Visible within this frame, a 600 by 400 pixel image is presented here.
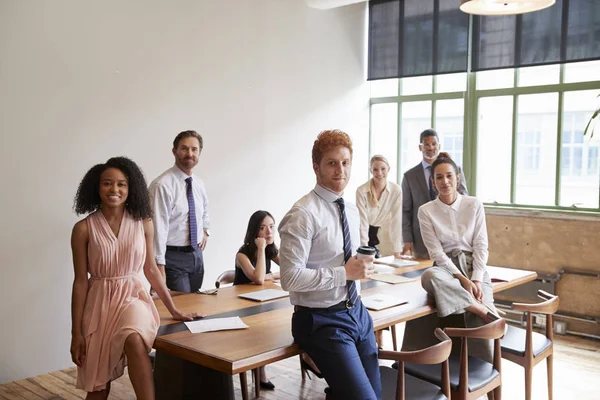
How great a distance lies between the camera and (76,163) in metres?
5.21

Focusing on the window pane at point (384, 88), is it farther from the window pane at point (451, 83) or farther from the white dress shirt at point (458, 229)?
the white dress shirt at point (458, 229)

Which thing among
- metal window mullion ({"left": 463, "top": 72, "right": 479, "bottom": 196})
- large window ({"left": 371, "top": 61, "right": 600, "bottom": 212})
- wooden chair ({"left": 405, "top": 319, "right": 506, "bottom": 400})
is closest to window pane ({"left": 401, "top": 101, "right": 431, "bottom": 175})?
large window ({"left": 371, "top": 61, "right": 600, "bottom": 212})

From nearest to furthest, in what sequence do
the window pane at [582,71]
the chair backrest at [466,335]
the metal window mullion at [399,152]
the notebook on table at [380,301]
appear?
the chair backrest at [466,335] < the notebook on table at [380,301] < the window pane at [582,71] < the metal window mullion at [399,152]

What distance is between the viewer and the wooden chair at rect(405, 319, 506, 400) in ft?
10.3

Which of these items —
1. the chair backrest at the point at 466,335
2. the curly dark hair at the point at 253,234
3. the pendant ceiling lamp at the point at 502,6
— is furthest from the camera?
the curly dark hair at the point at 253,234

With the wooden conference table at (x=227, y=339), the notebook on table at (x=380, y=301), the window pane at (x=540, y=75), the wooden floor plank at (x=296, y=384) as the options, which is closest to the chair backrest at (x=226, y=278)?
the wooden conference table at (x=227, y=339)

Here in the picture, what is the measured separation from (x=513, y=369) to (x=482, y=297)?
69.8 inches

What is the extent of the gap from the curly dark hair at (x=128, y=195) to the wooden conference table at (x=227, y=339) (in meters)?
0.61

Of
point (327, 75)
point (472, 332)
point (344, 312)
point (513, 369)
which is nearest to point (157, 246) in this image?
point (344, 312)

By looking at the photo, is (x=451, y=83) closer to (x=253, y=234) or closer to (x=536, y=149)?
(x=536, y=149)

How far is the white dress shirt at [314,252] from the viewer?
2684 millimetres

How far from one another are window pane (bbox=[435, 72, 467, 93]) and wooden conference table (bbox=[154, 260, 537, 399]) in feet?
12.5

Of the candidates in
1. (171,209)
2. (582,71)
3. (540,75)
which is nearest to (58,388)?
(171,209)

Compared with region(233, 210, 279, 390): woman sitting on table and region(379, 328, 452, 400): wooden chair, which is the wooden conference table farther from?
region(379, 328, 452, 400): wooden chair
